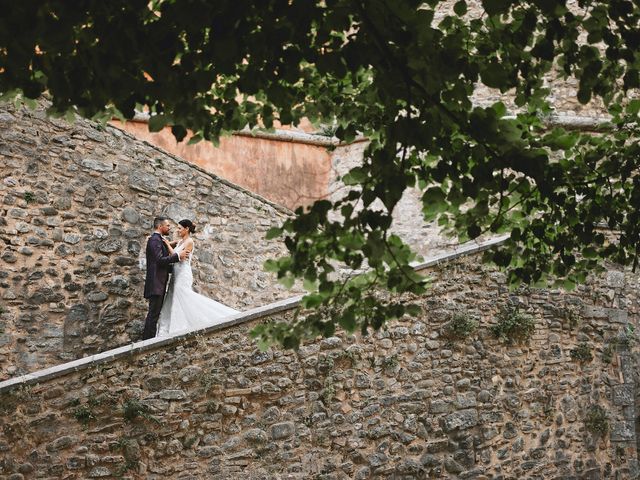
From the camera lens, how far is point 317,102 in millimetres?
4414

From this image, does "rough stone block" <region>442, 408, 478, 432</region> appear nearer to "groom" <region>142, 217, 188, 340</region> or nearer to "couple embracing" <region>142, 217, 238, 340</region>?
"couple embracing" <region>142, 217, 238, 340</region>

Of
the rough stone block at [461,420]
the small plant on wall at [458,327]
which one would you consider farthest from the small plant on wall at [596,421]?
the small plant on wall at [458,327]

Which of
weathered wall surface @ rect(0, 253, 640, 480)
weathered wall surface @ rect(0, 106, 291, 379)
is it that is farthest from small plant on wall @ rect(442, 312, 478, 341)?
weathered wall surface @ rect(0, 106, 291, 379)

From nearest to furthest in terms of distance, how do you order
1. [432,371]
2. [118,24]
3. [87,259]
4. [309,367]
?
[118,24], [309,367], [432,371], [87,259]

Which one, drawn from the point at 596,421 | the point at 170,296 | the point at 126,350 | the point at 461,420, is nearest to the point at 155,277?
the point at 170,296

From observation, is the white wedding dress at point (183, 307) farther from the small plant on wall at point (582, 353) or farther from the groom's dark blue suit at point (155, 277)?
the small plant on wall at point (582, 353)

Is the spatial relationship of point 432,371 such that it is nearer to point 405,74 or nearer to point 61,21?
point 405,74

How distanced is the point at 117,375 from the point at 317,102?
319 cm

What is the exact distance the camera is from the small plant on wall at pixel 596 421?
830 cm

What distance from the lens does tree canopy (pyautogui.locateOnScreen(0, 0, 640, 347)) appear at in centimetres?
321

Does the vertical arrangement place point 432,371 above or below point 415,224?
below

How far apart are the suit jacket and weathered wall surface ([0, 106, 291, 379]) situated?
1.73ft

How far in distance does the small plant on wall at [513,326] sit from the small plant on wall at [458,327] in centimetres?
36

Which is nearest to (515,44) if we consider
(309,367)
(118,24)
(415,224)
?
(118,24)
